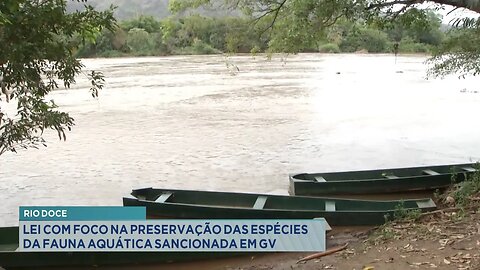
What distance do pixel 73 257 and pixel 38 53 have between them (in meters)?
2.99

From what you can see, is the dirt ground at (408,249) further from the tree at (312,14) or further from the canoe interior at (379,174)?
the canoe interior at (379,174)

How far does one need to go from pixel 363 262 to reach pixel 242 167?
6230 millimetres

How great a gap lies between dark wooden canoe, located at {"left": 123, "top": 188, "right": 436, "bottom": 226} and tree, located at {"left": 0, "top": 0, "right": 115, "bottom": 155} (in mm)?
2759

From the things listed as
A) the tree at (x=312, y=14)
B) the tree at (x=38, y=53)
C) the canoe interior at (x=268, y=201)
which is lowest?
the canoe interior at (x=268, y=201)

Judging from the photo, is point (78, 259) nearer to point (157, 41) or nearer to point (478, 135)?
point (478, 135)

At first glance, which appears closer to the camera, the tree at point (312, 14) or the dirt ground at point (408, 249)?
the dirt ground at point (408, 249)

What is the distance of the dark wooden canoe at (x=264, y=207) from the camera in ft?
19.6

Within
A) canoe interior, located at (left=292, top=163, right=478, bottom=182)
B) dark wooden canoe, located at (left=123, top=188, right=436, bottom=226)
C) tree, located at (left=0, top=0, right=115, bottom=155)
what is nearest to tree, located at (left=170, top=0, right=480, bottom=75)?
dark wooden canoe, located at (left=123, top=188, right=436, bottom=226)

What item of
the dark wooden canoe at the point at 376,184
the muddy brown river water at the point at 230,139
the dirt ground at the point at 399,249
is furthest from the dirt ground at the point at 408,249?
the muddy brown river water at the point at 230,139

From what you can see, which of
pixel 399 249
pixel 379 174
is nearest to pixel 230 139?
pixel 379 174

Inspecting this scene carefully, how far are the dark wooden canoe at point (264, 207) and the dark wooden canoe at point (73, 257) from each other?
68 cm

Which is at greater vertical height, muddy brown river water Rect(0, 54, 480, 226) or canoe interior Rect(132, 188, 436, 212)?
canoe interior Rect(132, 188, 436, 212)

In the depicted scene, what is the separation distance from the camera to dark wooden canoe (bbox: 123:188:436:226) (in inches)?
235

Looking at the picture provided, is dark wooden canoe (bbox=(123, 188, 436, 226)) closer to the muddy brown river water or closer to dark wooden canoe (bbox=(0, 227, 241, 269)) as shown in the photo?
dark wooden canoe (bbox=(0, 227, 241, 269))
